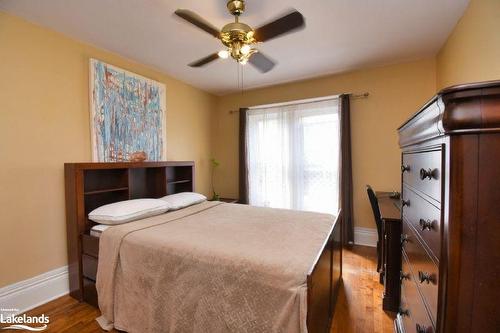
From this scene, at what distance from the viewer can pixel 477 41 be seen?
5.92 feet

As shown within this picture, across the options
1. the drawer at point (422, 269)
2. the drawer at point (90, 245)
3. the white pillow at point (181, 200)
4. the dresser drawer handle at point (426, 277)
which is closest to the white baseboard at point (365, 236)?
the drawer at point (422, 269)

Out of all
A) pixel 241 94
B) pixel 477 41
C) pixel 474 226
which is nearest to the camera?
pixel 474 226

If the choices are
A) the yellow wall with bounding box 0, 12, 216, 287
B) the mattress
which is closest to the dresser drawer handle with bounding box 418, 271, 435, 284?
the mattress

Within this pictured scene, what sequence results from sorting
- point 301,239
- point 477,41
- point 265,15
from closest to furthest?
point 301,239
point 477,41
point 265,15

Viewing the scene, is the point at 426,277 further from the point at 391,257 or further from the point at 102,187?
the point at 102,187

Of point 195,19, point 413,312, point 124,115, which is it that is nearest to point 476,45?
point 413,312

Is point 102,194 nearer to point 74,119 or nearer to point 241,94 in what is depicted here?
point 74,119

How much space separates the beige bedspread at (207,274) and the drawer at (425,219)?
560mm

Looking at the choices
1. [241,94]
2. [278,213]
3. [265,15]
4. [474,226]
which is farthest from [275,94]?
[474,226]

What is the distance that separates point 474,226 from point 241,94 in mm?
3994

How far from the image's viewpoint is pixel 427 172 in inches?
35.8

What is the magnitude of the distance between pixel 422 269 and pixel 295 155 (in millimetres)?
2719

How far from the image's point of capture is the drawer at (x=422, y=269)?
0.86 m
